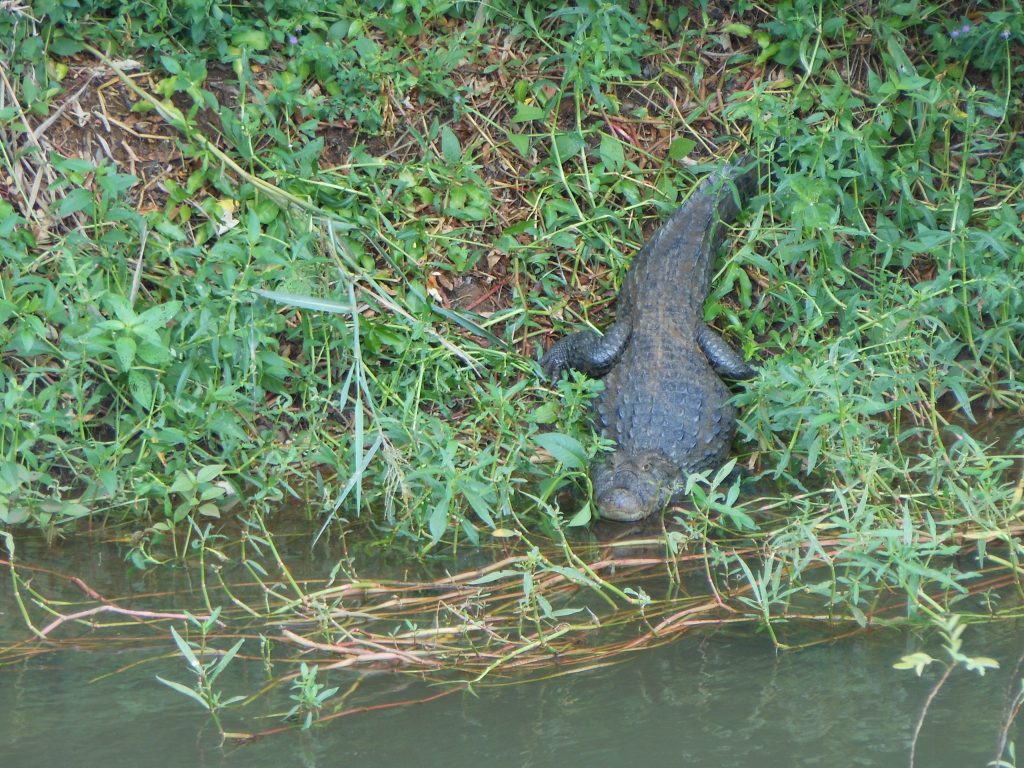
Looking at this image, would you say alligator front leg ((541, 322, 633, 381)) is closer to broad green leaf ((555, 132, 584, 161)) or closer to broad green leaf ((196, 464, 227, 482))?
broad green leaf ((555, 132, 584, 161))

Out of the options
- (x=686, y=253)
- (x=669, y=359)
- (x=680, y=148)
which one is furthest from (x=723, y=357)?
(x=680, y=148)

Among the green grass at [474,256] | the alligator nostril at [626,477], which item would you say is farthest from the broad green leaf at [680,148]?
the alligator nostril at [626,477]

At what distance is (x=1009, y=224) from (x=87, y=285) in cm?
399

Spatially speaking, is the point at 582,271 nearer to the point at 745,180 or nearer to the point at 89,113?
the point at 745,180

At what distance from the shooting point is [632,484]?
5.15 metres

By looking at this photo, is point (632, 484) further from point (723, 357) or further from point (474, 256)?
point (474, 256)

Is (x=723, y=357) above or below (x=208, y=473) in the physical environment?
above

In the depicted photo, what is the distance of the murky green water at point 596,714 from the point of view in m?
3.44

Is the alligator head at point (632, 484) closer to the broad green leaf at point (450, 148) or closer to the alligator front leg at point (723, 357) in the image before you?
the alligator front leg at point (723, 357)

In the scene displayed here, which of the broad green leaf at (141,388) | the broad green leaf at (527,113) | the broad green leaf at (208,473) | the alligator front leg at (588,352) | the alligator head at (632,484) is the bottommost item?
the alligator head at (632,484)

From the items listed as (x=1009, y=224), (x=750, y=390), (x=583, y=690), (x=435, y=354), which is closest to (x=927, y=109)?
(x=1009, y=224)

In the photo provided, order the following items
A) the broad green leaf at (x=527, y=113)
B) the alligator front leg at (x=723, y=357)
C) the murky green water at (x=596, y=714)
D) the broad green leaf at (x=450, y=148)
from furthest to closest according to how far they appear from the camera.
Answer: the broad green leaf at (x=527, y=113)
the broad green leaf at (x=450, y=148)
the alligator front leg at (x=723, y=357)
the murky green water at (x=596, y=714)

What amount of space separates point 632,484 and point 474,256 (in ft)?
4.60

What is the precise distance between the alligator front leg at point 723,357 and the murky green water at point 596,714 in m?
1.83
